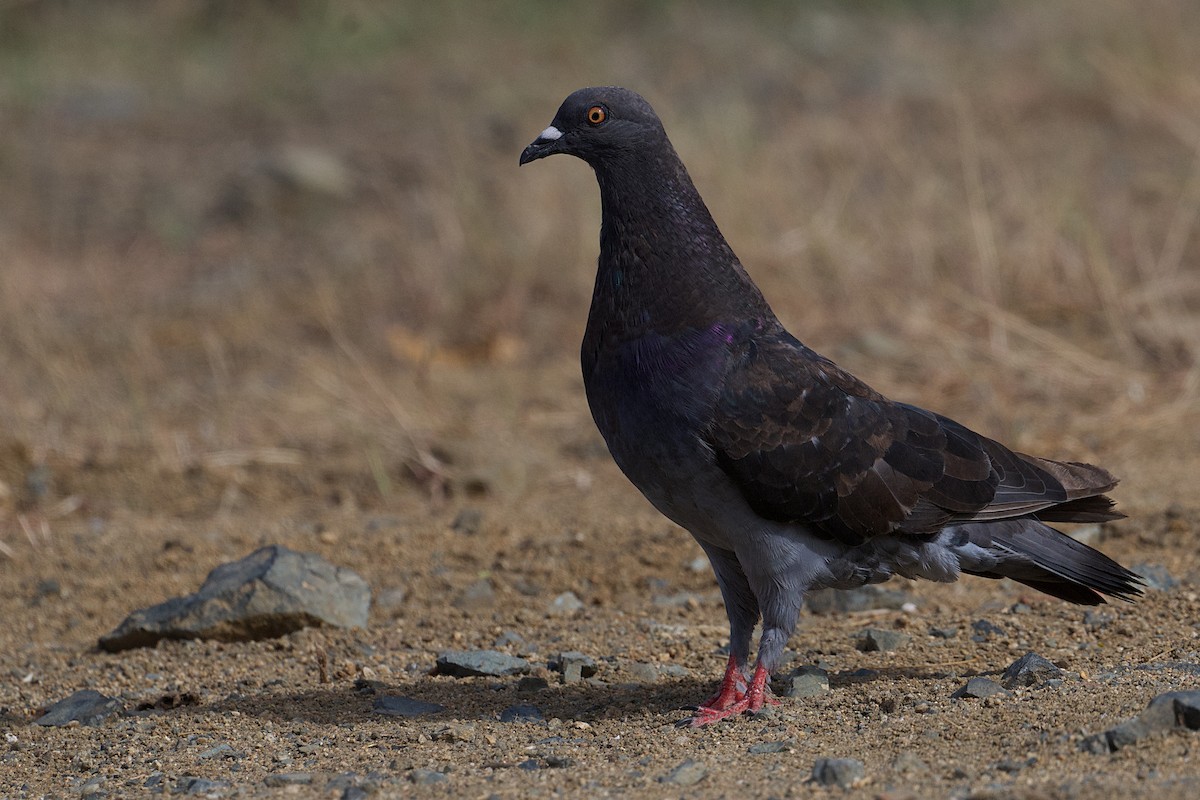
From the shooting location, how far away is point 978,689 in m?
3.89

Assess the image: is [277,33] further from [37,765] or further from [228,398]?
[37,765]

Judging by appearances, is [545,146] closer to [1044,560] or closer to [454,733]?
[454,733]

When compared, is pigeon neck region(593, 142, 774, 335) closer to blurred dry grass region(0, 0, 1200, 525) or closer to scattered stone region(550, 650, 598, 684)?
scattered stone region(550, 650, 598, 684)

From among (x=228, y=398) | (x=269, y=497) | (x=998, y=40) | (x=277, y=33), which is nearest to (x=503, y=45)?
(x=277, y=33)

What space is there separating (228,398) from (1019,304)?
4378 millimetres

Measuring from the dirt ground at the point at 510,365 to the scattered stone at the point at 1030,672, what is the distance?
3.5 inches

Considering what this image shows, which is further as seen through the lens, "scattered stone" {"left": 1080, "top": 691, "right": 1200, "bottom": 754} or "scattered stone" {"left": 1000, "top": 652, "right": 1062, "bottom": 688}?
"scattered stone" {"left": 1000, "top": 652, "right": 1062, "bottom": 688}

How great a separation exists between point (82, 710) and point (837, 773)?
2.29 metres

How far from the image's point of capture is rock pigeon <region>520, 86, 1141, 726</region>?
12.9 feet

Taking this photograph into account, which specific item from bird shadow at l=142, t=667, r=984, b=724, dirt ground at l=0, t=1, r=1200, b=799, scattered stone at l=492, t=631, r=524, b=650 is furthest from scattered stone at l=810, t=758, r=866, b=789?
scattered stone at l=492, t=631, r=524, b=650

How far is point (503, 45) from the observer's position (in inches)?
610

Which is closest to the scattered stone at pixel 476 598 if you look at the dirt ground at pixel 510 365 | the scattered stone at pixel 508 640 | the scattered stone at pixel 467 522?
the dirt ground at pixel 510 365

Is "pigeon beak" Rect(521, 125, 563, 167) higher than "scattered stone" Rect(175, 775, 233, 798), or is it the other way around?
"pigeon beak" Rect(521, 125, 563, 167)

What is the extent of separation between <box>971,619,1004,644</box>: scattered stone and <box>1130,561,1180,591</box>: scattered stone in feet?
1.87
